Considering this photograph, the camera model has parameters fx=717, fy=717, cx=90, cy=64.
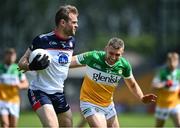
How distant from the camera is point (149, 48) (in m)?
68.2

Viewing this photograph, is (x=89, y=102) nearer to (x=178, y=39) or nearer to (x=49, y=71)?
(x=49, y=71)

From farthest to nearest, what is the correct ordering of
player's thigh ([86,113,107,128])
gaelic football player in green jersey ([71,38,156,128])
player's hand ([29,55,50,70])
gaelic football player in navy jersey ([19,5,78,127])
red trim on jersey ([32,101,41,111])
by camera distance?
gaelic football player in green jersey ([71,38,156,128]), player's thigh ([86,113,107,128]), gaelic football player in navy jersey ([19,5,78,127]), red trim on jersey ([32,101,41,111]), player's hand ([29,55,50,70])

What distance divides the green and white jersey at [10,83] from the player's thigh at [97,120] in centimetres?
527

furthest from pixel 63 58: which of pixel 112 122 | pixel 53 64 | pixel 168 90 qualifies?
pixel 168 90

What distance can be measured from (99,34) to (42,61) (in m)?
55.4

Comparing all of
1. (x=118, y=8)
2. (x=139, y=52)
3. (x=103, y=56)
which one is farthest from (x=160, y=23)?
(x=103, y=56)

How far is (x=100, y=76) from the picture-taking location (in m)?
11.7

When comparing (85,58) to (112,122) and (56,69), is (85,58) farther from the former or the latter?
(112,122)

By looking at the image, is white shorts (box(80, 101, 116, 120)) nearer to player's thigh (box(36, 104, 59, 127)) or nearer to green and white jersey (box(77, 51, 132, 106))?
green and white jersey (box(77, 51, 132, 106))

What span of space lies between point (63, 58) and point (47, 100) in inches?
28.2

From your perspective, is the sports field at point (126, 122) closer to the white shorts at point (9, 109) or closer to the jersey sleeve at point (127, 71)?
the white shorts at point (9, 109)

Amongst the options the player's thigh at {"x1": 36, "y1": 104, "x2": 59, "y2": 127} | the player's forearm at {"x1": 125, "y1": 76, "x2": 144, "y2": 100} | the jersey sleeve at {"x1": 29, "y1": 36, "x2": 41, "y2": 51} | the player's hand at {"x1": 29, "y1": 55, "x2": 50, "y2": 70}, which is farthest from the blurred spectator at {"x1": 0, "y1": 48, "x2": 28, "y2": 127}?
the player's hand at {"x1": 29, "y1": 55, "x2": 50, "y2": 70}

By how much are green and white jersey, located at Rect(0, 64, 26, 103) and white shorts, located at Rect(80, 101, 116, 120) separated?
5.07 m

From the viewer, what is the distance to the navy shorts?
10859 mm
